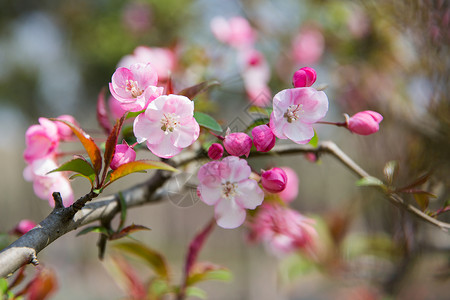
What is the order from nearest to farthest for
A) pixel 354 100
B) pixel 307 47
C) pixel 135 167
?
1. pixel 135 167
2. pixel 354 100
3. pixel 307 47

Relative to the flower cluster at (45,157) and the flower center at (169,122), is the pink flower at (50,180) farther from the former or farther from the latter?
the flower center at (169,122)

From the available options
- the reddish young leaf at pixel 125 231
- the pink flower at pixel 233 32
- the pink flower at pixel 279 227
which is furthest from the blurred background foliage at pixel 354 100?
the reddish young leaf at pixel 125 231

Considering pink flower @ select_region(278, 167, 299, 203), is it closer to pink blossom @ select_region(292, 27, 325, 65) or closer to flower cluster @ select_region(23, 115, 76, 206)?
flower cluster @ select_region(23, 115, 76, 206)

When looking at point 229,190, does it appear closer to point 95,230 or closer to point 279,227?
point 95,230

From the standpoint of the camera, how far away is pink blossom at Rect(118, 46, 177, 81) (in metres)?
0.82

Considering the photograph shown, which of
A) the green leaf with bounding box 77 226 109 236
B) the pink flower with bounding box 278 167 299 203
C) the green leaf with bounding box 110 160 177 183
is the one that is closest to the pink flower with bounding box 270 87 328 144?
the green leaf with bounding box 110 160 177 183

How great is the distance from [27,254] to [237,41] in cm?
97

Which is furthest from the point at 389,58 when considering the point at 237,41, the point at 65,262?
the point at 65,262

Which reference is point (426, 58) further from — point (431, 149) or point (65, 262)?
point (65, 262)

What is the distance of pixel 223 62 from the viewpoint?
1.12m

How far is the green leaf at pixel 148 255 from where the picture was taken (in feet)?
2.29

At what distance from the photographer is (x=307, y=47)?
75.4 inches

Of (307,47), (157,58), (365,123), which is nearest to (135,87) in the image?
(365,123)

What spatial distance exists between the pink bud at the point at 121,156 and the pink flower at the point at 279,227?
0.25 meters
